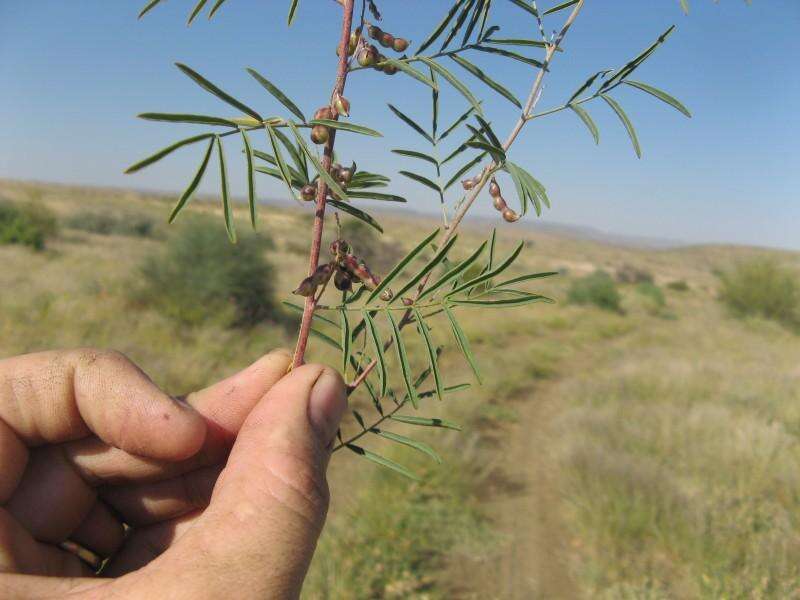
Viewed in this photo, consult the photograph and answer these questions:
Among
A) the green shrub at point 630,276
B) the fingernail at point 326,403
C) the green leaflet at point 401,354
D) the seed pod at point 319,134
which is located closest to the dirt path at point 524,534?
the fingernail at point 326,403

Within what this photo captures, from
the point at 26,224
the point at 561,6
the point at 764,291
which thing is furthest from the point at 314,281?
the point at 764,291

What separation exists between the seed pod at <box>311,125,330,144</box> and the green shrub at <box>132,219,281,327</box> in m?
8.00

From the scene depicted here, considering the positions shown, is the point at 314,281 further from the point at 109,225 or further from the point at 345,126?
the point at 109,225

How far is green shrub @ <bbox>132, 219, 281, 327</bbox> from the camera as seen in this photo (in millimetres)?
8375

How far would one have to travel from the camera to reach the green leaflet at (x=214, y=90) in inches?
23.9

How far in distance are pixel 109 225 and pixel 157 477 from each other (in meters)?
24.7

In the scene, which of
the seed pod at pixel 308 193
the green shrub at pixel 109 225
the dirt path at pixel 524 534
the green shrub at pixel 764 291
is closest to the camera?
the seed pod at pixel 308 193

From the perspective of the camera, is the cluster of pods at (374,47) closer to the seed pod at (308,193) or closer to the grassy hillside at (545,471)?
the seed pod at (308,193)

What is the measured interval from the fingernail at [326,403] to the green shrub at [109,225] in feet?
77.0

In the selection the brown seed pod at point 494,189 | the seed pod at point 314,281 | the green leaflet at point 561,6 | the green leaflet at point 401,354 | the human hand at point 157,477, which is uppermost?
the green leaflet at point 561,6

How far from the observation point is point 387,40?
779 millimetres

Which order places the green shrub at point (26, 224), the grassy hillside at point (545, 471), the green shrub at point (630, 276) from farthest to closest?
the green shrub at point (630, 276)
the green shrub at point (26, 224)
the grassy hillside at point (545, 471)

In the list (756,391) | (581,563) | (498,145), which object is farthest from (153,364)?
(756,391)

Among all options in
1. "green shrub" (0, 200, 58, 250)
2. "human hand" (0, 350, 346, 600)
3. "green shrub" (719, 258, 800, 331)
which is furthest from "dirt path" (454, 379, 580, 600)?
"green shrub" (719, 258, 800, 331)
